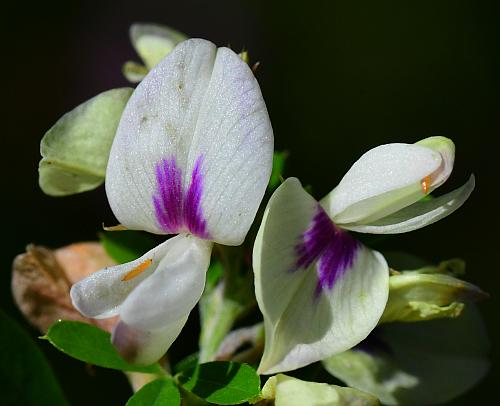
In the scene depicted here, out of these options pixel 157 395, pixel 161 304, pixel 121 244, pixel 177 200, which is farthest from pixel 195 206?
pixel 121 244

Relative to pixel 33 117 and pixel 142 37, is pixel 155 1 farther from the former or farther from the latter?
pixel 142 37

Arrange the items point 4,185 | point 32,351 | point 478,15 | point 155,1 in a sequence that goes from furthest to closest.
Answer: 1. point 155,1
2. point 478,15
3. point 4,185
4. point 32,351

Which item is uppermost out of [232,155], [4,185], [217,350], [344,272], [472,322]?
[232,155]

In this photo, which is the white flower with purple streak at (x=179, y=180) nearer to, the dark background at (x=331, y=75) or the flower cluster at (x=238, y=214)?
the flower cluster at (x=238, y=214)

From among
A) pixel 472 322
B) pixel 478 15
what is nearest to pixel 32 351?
pixel 472 322

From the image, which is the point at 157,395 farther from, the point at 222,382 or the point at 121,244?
the point at 121,244

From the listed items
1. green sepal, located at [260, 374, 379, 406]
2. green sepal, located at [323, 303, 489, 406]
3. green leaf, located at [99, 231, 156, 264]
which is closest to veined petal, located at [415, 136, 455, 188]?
green sepal, located at [260, 374, 379, 406]
